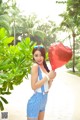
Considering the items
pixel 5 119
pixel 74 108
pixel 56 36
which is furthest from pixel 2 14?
pixel 56 36

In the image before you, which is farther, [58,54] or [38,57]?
[38,57]

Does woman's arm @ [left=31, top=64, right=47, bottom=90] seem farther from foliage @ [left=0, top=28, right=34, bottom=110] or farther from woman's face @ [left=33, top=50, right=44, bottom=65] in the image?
foliage @ [left=0, top=28, right=34, bottom=110]

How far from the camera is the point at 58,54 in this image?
3.09 meters

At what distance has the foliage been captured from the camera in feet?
10.9

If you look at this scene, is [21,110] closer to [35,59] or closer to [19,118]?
[19,118]

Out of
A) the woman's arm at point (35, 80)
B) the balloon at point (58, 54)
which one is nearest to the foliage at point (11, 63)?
the woman's arm at point (35, 80)

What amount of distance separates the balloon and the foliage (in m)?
0.44

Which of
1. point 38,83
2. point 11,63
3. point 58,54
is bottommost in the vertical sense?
point 38,83

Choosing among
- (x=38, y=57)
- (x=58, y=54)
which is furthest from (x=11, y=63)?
(x=58, y=54)

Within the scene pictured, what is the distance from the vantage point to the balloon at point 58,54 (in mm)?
3094

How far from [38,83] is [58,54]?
0.35m

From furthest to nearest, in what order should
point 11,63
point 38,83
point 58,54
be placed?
point 11,63 < point 38,83 < point 58,54

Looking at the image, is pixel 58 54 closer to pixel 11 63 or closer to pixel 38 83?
pixel 38 83

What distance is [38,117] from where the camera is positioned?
3.42 metres
